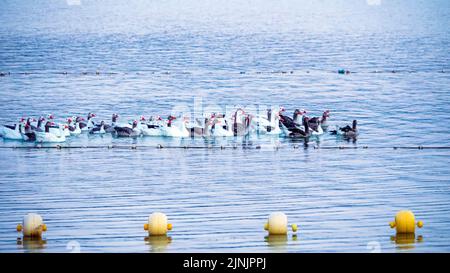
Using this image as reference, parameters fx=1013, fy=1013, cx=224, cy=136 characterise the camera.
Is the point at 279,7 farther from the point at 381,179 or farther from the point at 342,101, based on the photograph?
the point at 381,179

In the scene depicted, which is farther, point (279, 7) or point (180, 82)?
point (279, 7)

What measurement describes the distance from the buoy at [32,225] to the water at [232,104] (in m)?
0.11

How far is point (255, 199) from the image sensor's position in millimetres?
10141

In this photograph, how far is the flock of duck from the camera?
48.2 feet

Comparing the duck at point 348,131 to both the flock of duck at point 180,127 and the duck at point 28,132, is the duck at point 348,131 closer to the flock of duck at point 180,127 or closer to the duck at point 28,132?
A: the flock of duck at point 180,127

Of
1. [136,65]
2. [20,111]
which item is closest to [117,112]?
[20,111]

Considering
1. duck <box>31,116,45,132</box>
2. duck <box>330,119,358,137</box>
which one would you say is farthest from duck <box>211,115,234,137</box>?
duck <box>31,116,45,132</box>

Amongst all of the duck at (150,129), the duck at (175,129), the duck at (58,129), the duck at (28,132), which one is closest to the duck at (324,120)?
the duck at (175,129)

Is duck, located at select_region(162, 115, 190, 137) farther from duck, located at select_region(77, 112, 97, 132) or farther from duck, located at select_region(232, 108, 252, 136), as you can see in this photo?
duck, located at select_region(77, 112, 97, 132)

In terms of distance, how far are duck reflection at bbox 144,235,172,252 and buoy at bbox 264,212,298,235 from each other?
2.69 ft

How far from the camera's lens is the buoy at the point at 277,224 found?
26.7 feet

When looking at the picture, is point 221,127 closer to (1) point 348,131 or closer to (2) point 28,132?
(1) point 348,131

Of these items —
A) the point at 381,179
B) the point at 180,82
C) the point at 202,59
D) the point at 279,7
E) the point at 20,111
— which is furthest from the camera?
the point at 279,7

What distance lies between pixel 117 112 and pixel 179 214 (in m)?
7.74
